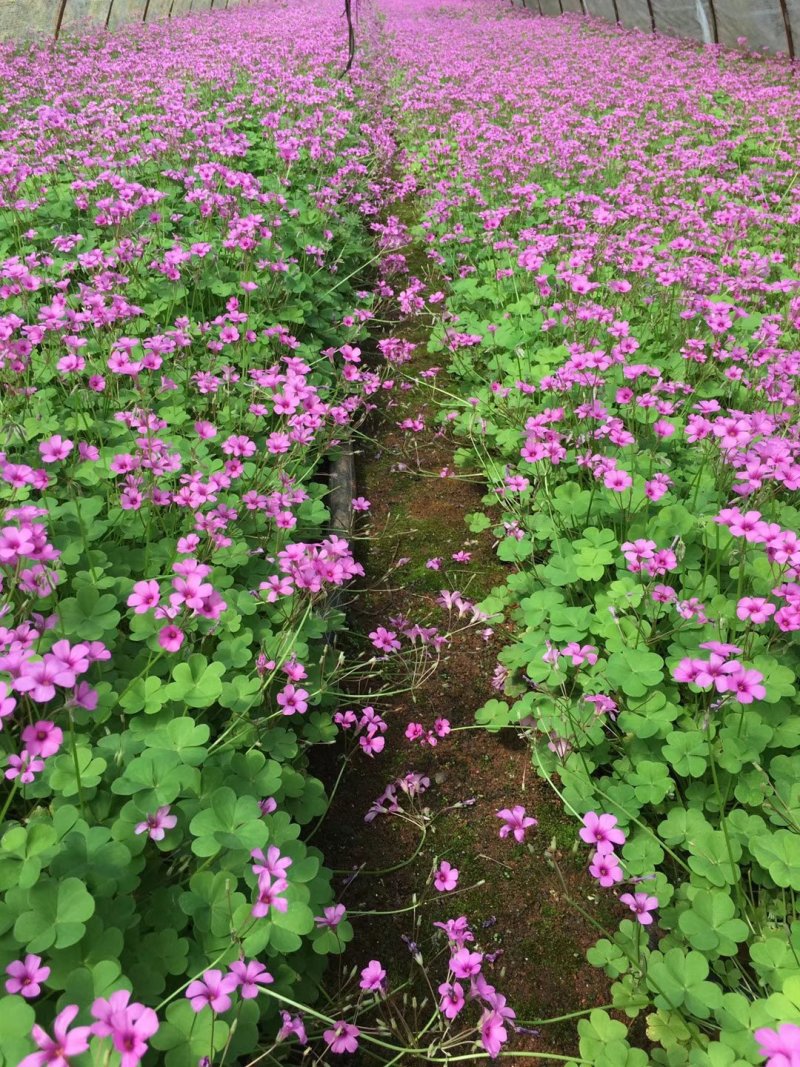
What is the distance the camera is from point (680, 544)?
6.50 ft

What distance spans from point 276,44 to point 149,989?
15.2m

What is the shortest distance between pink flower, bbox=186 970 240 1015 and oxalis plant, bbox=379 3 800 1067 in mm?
839

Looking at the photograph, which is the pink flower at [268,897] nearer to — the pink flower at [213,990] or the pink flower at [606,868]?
the pink flower at [213,990]

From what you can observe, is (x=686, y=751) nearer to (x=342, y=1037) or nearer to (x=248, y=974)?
(x=342, y=1037)

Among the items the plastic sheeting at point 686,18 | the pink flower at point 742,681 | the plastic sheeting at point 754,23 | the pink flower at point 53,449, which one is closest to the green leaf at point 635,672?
the pink flower at point 742,681

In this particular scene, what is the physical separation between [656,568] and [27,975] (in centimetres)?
190

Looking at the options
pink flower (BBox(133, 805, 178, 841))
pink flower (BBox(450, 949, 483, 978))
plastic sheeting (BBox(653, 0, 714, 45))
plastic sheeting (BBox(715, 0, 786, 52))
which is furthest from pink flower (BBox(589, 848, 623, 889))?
plastic sheeting (BBox(653, 0, 714, 45))

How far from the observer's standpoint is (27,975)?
3.76 feet

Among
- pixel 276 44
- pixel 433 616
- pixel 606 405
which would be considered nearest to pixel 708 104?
pixel 276 44

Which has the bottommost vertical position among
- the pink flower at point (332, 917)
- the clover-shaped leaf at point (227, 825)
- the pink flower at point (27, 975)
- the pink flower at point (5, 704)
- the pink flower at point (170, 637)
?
the pink flower at point (332, 917)

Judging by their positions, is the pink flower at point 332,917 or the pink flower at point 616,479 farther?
A: the pink flower at point 616,479

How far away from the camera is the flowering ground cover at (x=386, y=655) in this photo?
1.37 metres

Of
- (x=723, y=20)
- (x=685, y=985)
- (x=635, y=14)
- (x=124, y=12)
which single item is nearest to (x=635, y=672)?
(x=685, y=985)

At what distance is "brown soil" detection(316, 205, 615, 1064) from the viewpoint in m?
1.70
